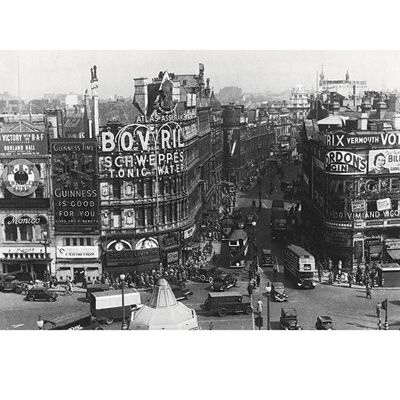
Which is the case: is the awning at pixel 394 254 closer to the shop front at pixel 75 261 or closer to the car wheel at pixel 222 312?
the car wheel at pixel 222 312

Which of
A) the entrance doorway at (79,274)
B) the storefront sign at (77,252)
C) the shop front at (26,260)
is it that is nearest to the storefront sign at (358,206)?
the storefront sign at (77,252)

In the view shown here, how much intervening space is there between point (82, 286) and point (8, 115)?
13108 mm

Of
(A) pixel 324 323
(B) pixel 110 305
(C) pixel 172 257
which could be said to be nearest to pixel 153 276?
(C) pixel 172 257

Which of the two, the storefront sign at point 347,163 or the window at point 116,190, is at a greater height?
the storefront sign at point 347,163

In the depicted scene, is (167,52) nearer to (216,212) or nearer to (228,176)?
(216,212)

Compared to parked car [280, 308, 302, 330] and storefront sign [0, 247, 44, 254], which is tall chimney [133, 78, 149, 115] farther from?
parked car [280, 308, 302, 330]

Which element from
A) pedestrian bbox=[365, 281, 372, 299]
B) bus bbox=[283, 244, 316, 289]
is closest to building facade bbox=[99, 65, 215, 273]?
bus bbox=[283, 244, 316, 289]

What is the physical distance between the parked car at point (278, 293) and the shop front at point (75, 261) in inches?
512

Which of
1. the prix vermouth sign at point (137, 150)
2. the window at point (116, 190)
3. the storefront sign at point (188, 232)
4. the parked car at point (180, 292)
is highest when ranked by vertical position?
the prix vermouth sign at point (137, 150)

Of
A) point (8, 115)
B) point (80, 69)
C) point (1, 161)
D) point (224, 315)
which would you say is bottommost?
point (224, 315)

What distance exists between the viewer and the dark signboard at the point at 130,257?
4809 cm

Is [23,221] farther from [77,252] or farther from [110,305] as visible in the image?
[110,305]

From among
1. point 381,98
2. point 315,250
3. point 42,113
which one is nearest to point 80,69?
point 42,113

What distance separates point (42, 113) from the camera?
48.7m
